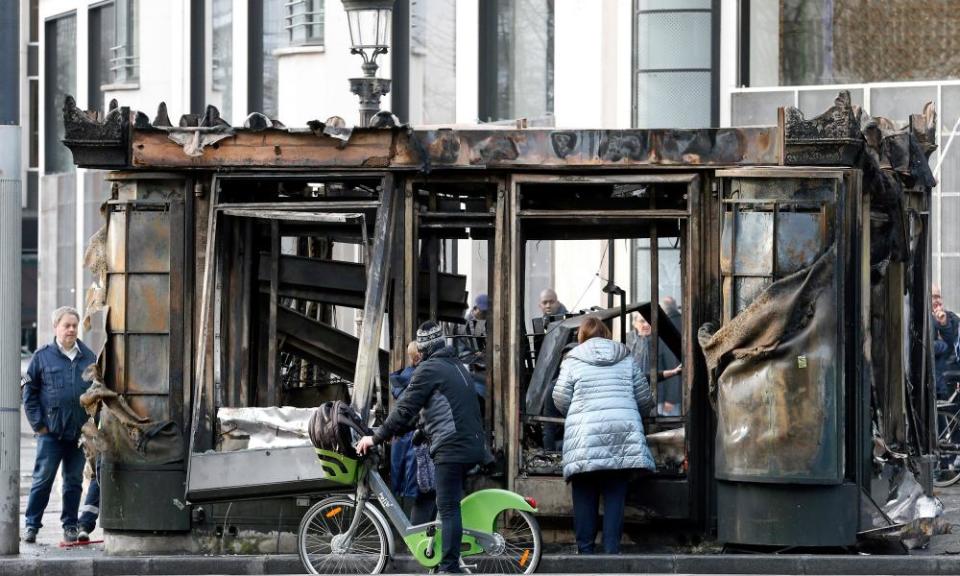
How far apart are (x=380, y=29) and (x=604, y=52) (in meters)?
7.74

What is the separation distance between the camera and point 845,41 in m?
23.5

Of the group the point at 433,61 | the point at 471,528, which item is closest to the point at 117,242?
the point at 471,528

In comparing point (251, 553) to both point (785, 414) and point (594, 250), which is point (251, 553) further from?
point (594, 250)

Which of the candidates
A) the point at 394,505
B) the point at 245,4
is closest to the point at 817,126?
the point at 394,505

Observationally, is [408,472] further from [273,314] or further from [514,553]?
[273,314]

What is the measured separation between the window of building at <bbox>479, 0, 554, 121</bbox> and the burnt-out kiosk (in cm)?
1044

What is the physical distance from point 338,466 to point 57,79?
2741cm

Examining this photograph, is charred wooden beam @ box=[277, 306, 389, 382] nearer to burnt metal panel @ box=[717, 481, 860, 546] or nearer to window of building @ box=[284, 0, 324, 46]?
burnt metal panel @ box=[717, 481, 860, 546]

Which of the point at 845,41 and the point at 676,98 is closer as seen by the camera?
the point at 676,98

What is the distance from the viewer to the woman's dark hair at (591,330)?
42.6 feet

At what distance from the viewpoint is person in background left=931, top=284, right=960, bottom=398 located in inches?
743

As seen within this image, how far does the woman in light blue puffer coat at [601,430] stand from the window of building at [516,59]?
11287 millimetres

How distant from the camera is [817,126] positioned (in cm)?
1257

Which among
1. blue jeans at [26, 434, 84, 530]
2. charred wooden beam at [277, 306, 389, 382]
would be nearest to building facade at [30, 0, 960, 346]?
charred wooden beam at [277, 306, 389, 382]
